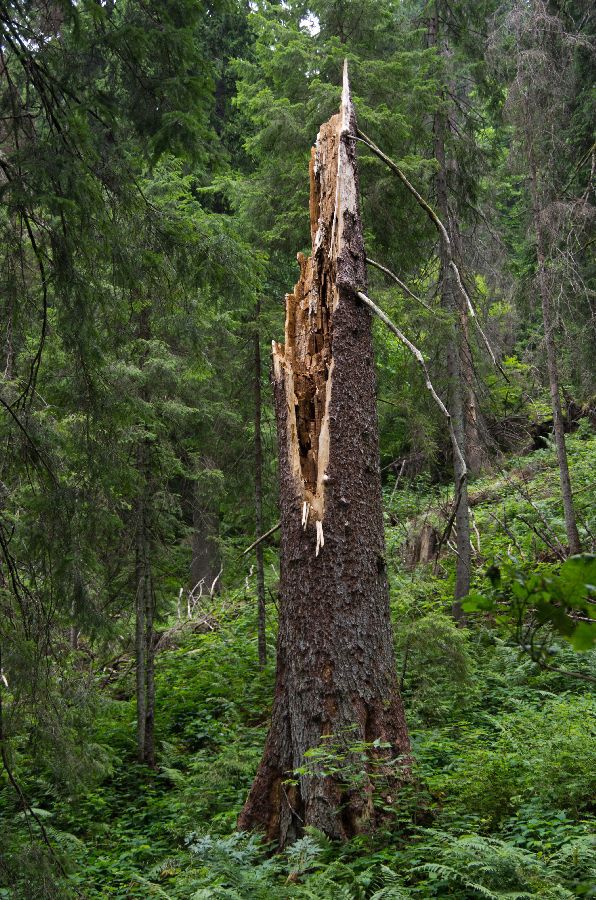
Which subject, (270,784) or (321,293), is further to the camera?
(321,293)

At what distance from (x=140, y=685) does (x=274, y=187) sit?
654 centimetres

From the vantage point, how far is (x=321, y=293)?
222 inches

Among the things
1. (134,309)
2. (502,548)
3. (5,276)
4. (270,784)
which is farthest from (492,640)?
(5,276)

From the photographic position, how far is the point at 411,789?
4328 millimetres

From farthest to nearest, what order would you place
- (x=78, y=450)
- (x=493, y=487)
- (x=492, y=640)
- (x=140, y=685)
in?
1. (x=493, y=487)
2. (x=492, y=640)
3. (x=140, y=685)
4. (x=78, y=450)

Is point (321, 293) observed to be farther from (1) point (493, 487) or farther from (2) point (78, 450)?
(1) point (493, 487)

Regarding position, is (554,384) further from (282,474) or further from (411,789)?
(411,789)

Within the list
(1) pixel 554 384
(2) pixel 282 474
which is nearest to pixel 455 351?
(1) pixel 554 384

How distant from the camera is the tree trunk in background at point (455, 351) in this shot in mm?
10211

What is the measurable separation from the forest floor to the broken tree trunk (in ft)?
0.87

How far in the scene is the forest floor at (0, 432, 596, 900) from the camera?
141 inches

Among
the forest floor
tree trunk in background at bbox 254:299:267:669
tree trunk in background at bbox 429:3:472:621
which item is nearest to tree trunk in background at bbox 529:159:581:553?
the forest floor

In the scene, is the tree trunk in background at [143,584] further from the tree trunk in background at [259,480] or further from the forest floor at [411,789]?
the tree trunk in background at [259,480]

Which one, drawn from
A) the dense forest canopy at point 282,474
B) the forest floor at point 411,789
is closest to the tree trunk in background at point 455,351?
the dense forest canopy at point 282,474
